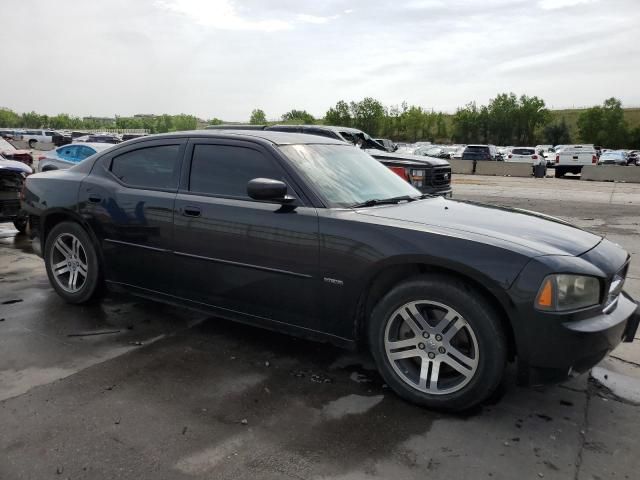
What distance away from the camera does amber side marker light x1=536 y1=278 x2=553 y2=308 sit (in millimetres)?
2764

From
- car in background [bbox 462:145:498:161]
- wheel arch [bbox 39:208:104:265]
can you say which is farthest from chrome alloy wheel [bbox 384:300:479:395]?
car in background [bbox 462:145:498:161]

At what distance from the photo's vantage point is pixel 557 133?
95375 mm

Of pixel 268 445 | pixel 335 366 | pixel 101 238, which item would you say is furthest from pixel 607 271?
pixel 101 238

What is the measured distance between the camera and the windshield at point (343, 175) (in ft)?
12.0

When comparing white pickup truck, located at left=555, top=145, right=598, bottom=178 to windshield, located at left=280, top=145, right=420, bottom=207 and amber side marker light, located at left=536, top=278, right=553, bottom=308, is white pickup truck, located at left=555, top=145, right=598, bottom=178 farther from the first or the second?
amber side marker light, located at left=536, top=278, right=553, bottom=308

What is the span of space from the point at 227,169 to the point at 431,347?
1995mm

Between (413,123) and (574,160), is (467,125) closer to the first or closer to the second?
(413,123)

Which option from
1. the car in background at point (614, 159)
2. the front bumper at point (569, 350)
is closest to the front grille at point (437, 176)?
the front bumper at point (569, 350)

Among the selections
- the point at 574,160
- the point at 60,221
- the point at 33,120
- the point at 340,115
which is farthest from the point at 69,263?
the point at 33,120

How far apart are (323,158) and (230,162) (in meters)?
0.71

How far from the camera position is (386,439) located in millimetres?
2809

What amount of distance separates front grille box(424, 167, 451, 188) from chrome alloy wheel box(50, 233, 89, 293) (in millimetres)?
6729

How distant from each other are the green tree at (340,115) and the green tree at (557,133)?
37062 millimetres

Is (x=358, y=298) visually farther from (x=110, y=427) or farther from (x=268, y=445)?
(x=110, y=427)
